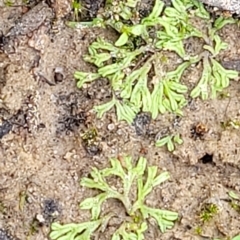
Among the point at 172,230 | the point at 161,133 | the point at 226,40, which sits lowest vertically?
the point at 172,230

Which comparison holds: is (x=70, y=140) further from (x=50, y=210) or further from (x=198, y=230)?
(x=198, y=230)

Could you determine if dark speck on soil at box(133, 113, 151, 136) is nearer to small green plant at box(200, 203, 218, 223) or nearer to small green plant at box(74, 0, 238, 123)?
small green plant at box(74, 0, 238, 123)

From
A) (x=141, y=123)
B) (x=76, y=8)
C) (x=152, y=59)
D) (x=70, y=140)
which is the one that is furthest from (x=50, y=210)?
(x=76, y=8)

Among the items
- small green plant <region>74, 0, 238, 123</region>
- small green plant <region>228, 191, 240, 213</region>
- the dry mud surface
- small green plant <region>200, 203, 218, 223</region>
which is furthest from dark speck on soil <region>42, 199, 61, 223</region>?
small green plant <region>228, 191, 240, 213</region>

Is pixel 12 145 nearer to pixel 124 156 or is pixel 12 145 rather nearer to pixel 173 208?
pixel 124 156

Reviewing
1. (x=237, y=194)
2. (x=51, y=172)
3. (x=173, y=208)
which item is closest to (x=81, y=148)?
(x=51, y=172)

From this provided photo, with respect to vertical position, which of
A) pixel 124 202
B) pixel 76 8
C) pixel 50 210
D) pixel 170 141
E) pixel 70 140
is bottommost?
pixel 50 210
